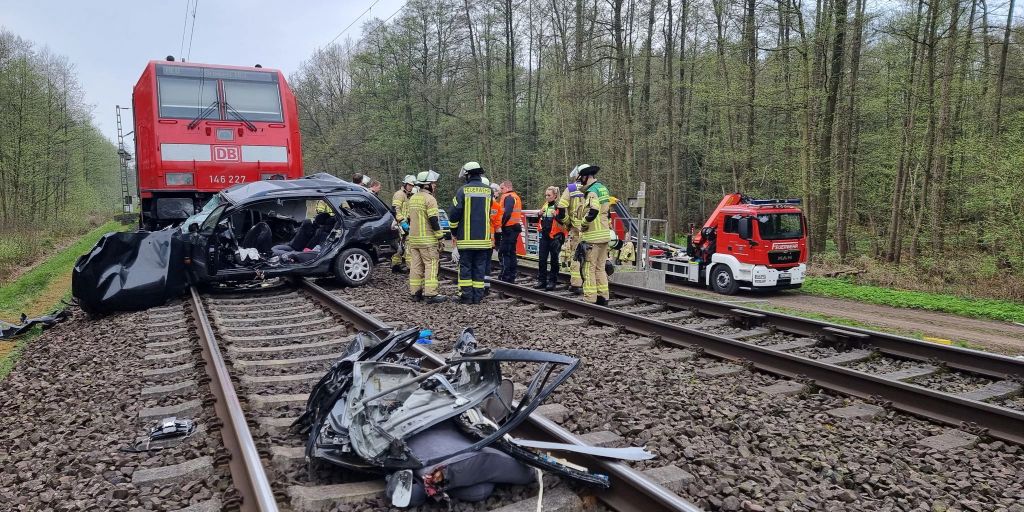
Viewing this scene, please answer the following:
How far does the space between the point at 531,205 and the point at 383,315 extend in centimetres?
2803

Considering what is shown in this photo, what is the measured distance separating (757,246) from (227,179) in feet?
35.7

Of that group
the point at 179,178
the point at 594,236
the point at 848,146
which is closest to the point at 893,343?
the point at 594,236

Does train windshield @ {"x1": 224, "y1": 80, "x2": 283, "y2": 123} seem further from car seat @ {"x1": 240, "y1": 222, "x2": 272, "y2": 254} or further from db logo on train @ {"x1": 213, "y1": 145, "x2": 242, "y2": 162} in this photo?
car seat @ {"x1": 240, "y1": 222, "x2": 272, "y2": 254}

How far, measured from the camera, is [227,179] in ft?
40.4

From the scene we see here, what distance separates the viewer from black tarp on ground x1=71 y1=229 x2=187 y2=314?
8.27 m

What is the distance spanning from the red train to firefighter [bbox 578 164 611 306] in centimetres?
653

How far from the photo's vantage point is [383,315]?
7824mm

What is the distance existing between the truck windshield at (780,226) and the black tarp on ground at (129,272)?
35.6 feet

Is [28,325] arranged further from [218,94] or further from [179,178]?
[218,94]

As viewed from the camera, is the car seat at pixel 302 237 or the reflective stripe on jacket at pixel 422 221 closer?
the reflective stripe on jacket at pixel 422 221

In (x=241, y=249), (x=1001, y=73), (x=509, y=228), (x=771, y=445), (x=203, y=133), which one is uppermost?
(x=1001, y=73)

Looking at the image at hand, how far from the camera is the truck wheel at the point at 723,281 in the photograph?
13863 millimetres

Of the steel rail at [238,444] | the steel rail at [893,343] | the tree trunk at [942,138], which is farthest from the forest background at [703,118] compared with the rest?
the steel rail at [238,444]

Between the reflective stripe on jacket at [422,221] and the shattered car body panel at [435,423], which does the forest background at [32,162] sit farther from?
the shattered car body panel at [435,423]
